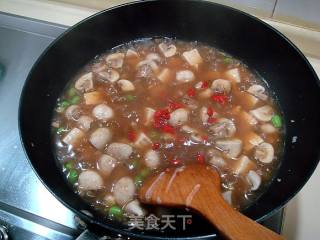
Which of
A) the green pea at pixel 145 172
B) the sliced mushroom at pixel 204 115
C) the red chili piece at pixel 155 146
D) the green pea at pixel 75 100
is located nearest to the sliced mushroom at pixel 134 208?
the green pea at pixel 145 172

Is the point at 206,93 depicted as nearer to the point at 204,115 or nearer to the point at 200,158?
the point at 204,115

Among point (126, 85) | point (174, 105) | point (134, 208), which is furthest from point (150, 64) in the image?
point (134, 208)

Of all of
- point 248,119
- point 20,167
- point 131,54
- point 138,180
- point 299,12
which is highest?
point 299,12

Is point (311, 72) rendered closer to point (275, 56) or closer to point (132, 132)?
point (275, 56)

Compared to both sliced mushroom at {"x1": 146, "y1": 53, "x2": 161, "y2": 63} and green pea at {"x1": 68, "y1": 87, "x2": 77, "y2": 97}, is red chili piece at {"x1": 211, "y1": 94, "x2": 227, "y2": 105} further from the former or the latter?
green pea at {"x1": 68, "y1": 87, "x2": 77, "y2": 97}

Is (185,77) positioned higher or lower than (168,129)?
higher

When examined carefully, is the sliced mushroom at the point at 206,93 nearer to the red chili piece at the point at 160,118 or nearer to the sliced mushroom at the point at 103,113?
the red chili piece at the point at 160,118
